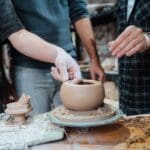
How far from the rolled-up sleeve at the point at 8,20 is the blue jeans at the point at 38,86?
0.33 metres

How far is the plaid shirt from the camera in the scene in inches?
96.3

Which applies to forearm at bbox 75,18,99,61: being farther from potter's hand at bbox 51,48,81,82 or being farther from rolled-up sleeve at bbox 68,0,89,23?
potter's hand at bbox 51,48,81,82

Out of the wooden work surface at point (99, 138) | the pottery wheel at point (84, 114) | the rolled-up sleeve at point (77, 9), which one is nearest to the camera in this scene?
the wooden work surface at point (99, 138)

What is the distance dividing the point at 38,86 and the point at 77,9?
0.67 m

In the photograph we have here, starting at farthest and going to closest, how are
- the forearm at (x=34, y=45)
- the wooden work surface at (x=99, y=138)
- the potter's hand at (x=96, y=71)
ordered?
the potter's hand at (x=96, y=71) < the forearm at (x=34, y=45) < the wooden work surface at (x=99, y=138)

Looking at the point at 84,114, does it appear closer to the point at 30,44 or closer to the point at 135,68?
the point at 30,44

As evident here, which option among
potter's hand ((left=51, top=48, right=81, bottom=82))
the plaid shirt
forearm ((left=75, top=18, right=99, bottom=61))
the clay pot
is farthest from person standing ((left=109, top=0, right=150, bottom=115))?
the clay pot

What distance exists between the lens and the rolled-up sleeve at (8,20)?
2223mm

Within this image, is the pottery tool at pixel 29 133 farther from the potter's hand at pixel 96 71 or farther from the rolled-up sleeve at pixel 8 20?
the potter's hand at pixel 96 71

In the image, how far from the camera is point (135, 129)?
1853mm

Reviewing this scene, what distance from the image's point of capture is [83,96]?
6.08 feet

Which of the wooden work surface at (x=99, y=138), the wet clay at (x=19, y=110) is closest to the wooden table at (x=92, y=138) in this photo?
the wooden work surface at (x=99, y=138)

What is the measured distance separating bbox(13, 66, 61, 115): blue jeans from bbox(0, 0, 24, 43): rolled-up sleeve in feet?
1.07

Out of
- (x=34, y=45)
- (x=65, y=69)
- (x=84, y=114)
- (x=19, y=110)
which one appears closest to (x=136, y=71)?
(x=65, y=69)
